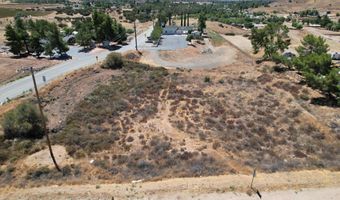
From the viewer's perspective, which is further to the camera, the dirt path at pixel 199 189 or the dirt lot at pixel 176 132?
the dirt lot at pixel 176 132

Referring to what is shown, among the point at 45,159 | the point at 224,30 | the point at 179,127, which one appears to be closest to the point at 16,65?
the point at 45,159

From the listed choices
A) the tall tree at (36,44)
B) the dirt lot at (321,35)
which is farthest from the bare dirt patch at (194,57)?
the tall tree at (36,44)

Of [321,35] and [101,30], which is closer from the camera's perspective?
[101,30]

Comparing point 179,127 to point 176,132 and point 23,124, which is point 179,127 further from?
point 23,124

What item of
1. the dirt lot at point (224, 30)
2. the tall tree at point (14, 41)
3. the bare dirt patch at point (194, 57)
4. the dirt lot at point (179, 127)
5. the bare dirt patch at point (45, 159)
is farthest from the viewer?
the dirt lot at point (224, 30)

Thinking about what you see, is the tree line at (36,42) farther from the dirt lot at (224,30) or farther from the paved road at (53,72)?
the dirt lot at (224,30)

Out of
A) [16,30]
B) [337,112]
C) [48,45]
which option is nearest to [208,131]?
[337,112]

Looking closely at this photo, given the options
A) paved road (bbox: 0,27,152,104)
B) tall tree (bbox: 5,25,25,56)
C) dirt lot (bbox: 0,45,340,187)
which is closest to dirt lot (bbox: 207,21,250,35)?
paved road (bbox: 0,27,152,104)
